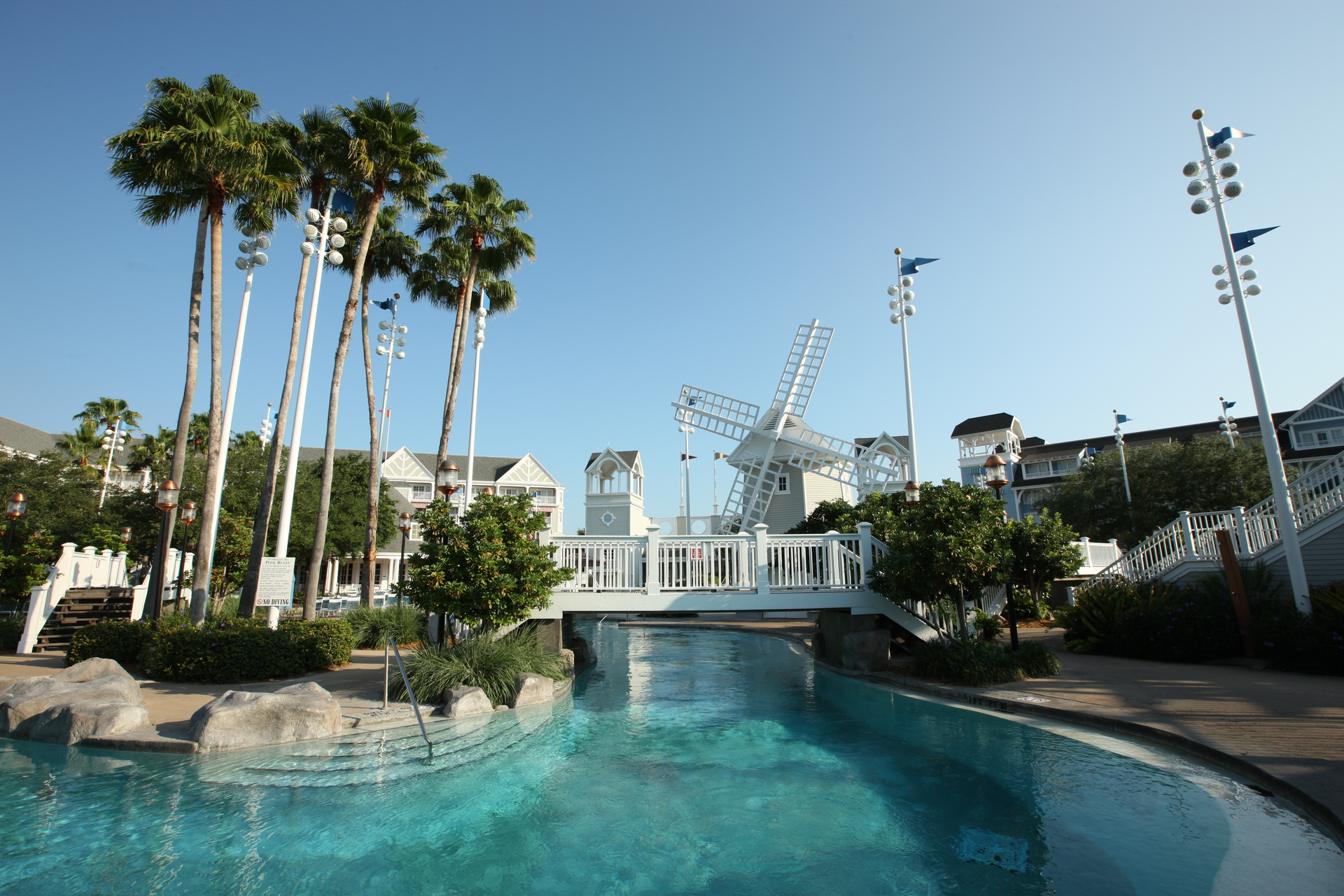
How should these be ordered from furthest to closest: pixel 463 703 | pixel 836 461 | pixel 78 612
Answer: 1. pixel 836 461
2. pixel 78 612
3. pixel 463 703

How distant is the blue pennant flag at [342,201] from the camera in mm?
17641

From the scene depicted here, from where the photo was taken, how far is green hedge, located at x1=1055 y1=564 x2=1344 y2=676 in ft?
36.9

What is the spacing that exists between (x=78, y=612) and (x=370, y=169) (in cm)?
1464

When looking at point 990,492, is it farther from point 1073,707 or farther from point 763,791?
point 763,791

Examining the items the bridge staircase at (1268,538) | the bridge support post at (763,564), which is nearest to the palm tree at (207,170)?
the bridge support post at (763,564)

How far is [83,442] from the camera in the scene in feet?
137

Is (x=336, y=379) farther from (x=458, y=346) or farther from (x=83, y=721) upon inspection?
(x=83, y=721)

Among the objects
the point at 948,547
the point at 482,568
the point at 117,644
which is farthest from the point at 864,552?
the point at 117,644

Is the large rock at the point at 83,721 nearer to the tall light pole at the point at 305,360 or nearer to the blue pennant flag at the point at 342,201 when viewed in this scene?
the tall light pole at the point at 305,360

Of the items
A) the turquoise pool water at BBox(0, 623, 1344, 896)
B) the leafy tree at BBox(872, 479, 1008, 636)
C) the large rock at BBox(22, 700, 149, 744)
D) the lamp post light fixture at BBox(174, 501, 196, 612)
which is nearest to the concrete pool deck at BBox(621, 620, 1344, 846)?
the turquoise pool water at BBox(0, 623, 1344, 896)

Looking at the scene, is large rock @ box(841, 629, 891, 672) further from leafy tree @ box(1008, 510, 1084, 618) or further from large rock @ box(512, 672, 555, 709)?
large rock @ box(512, 672, 555, 709)

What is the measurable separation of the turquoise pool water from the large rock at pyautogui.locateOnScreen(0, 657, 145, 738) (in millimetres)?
774

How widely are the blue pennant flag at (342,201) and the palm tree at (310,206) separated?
0.42 m

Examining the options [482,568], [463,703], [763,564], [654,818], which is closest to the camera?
[654,818]
